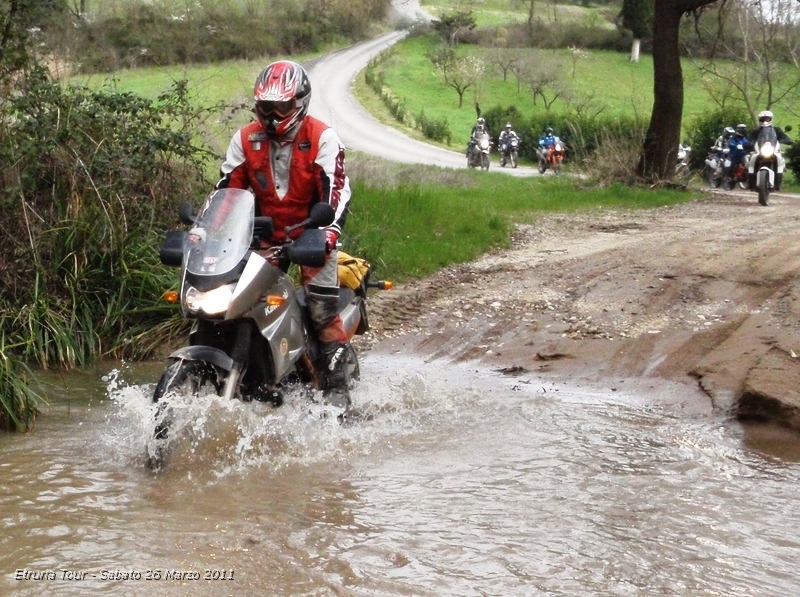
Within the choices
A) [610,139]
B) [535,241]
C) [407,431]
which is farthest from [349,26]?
[407,431]

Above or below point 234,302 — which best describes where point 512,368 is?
below

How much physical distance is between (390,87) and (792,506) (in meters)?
60.5

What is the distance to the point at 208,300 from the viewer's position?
16.6ft

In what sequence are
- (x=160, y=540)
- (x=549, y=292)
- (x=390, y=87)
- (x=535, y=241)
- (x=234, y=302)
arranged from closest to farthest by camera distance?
(x=160, y=540) < (x=234, y=302) < (x=549, y=292) < (x=535, y=241) < (x=390, y=87)

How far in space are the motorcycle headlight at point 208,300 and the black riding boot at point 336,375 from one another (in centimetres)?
124

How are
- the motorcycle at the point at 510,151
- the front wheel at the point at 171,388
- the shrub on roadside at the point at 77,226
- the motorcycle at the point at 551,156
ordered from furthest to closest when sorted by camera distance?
the motorcycle at the point at 510,151, the motorcycle at the point at 551,156, the shrub on roadside at the point at 77,226, the front wheel at the point at 171,388

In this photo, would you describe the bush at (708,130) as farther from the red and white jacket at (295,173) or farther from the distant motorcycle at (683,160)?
the red and white jacket at (295,173)

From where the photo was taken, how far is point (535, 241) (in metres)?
13.9

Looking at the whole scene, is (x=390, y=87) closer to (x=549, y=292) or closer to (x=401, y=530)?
(x=549, y=292)

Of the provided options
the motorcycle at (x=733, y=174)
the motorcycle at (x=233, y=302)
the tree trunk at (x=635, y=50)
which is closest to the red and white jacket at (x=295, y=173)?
the motorcycle at (x=233, y=302)

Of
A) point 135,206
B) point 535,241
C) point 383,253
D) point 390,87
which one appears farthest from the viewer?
point 390,87

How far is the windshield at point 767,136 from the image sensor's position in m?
20.7

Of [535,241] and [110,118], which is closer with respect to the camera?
[110,118]

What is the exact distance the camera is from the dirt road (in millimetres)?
7438
